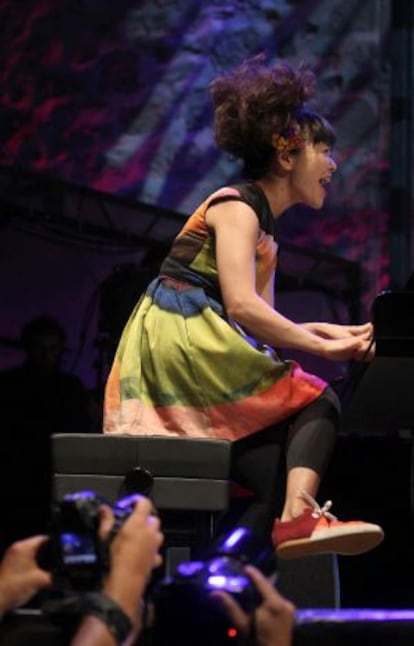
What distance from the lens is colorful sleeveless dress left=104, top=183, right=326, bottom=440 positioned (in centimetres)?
277

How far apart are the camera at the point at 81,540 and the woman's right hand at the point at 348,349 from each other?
4.39 ft

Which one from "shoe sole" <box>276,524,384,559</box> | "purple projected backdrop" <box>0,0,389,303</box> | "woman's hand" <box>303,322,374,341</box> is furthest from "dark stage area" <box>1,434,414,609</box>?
"purple projected backdrop" <box>0,0,389,303</box>

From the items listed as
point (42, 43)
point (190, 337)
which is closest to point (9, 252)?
point (42, 43)

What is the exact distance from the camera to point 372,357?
2.63 m

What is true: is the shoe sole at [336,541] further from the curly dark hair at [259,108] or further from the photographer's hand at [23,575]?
the photographer's hand at [23,575]

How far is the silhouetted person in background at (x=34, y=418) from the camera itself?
16.6 feet

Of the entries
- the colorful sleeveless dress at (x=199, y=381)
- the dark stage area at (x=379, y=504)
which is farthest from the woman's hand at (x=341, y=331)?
the dark stage area at (x=379, y=504)

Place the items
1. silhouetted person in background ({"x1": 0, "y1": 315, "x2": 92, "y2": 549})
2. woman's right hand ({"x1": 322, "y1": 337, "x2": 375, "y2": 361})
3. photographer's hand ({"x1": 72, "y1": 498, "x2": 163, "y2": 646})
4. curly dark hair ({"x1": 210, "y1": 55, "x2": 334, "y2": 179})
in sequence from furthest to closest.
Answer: silhouetted person in background ({"x1": 0, "y1": 315, "x2": 92, "y2": 549}) < curly dark hair ({"x1": 210, "y1": 55, "x2": 334, "y2": 179}) < woman's right hand ({"x1": 322, "y1": 337, "x2": 375, "y2": 361}) < photographer's hand ({"x1": 72, "y1": 498, "x2": 163, "y2": 646})

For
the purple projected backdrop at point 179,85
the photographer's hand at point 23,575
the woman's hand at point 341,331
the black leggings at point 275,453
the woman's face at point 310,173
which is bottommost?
the photographer's hand at point 23,575

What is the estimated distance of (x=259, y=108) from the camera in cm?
298

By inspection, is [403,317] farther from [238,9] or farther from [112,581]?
[238,9]

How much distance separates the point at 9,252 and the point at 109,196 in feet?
1.74

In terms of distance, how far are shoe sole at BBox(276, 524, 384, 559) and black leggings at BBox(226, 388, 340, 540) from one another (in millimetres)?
125

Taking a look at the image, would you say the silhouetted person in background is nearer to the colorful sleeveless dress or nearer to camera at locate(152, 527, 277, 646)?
the colorful sleeveless dress
